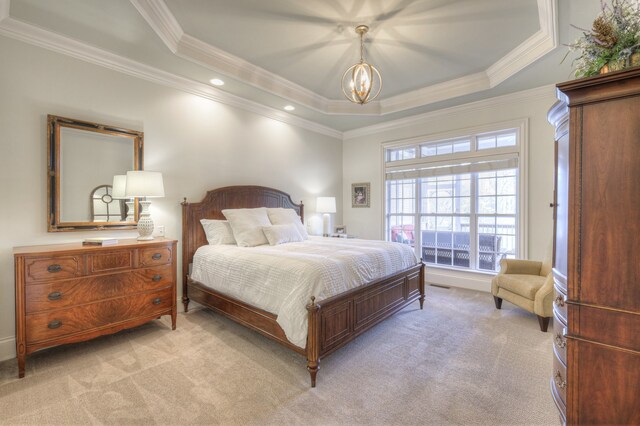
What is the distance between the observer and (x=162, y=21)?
2654 mm

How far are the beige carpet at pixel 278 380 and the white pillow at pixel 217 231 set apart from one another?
40.8 inches

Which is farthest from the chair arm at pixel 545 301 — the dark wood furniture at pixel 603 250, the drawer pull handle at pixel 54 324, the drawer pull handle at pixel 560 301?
the drawer pull handle at pixel 54 324

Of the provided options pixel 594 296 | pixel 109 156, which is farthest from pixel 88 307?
pixel 594 296

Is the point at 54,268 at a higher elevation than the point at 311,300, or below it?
higher

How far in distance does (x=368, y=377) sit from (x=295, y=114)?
4.08 meters

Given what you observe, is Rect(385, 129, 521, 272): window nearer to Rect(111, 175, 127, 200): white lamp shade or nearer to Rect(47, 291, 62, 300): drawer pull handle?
Rect(111, 175, 127, 200): white lamp shade

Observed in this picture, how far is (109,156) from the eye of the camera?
302 cm

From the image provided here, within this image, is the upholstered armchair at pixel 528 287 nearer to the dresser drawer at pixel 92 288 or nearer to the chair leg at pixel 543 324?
the chair leg at pixel 543 324

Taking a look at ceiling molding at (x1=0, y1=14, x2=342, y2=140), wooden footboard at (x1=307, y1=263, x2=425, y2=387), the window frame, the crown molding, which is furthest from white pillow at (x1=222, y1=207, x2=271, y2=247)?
the window frame

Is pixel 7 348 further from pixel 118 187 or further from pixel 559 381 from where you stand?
pixel 559 381

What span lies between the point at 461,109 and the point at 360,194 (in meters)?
2.30

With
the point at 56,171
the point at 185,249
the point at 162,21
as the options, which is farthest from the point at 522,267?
the point at 56,171

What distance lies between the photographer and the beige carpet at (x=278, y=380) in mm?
1787

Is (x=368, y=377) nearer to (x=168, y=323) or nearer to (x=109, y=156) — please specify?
(x=168, y=323)
